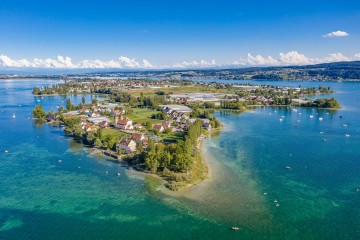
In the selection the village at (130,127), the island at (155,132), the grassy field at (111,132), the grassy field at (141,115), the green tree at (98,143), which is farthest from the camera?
the grassy field at (141,115)

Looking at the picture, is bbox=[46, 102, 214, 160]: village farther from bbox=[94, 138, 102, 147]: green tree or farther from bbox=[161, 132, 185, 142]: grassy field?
bbox=[94, 138, 102, 147]: green tree

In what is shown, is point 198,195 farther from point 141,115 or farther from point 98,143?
point 141,115

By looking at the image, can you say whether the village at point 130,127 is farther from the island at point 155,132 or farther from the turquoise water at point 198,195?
the turquoise water at point 198,195

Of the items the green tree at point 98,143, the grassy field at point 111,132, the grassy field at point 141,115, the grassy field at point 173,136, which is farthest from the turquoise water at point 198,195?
the grassy field at point 141,115

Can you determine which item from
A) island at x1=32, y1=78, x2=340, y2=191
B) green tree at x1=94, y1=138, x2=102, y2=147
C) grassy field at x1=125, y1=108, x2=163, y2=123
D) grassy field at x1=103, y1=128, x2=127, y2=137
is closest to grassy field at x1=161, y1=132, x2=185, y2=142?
island at x1=32, y1=78, x2=340, y2=191

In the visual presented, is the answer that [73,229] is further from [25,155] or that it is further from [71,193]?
[25,155]

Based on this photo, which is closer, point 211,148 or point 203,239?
point 203,239

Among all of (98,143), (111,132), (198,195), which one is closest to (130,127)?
(111,132)

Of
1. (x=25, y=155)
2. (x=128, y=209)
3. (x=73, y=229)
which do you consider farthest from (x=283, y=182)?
(x=25, y=155)

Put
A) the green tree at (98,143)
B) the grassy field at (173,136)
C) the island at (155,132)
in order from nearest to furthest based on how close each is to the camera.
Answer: the island at (155,132) → the green tree at (98,143) → the grassy field at (173,136)
